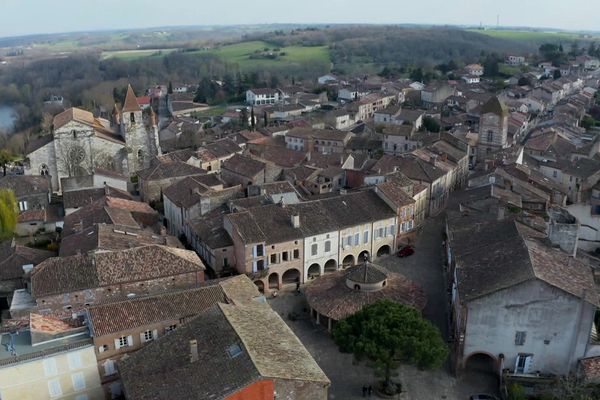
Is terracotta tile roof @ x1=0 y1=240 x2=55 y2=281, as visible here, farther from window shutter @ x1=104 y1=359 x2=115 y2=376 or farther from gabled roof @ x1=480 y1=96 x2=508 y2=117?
gabled roof @ x1=480 y1=96 x2=508 y2=117

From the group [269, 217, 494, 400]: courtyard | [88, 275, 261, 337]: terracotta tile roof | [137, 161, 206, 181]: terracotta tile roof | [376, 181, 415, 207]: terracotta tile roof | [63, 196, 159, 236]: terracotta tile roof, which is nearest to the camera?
[88, 275, 261, 337]: terracotta tile roof

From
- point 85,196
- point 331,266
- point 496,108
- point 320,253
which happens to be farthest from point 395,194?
point 496,108

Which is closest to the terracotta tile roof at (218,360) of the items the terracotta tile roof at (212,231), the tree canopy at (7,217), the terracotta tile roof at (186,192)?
the terracotta tile roof at (212,231)

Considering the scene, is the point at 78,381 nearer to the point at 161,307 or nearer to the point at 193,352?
the point at 161,307

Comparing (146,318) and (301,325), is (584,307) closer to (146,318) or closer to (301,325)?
(301,325)

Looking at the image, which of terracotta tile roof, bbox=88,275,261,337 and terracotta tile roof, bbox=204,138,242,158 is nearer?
terracotta tile roof, bbox=88,275,261,337

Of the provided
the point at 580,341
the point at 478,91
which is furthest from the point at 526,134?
the point at 580,341

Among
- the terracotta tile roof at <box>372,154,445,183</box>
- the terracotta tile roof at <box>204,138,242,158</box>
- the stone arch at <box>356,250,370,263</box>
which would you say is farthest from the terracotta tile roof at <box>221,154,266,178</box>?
the stone arch at <box>356,250,370,263</box>
